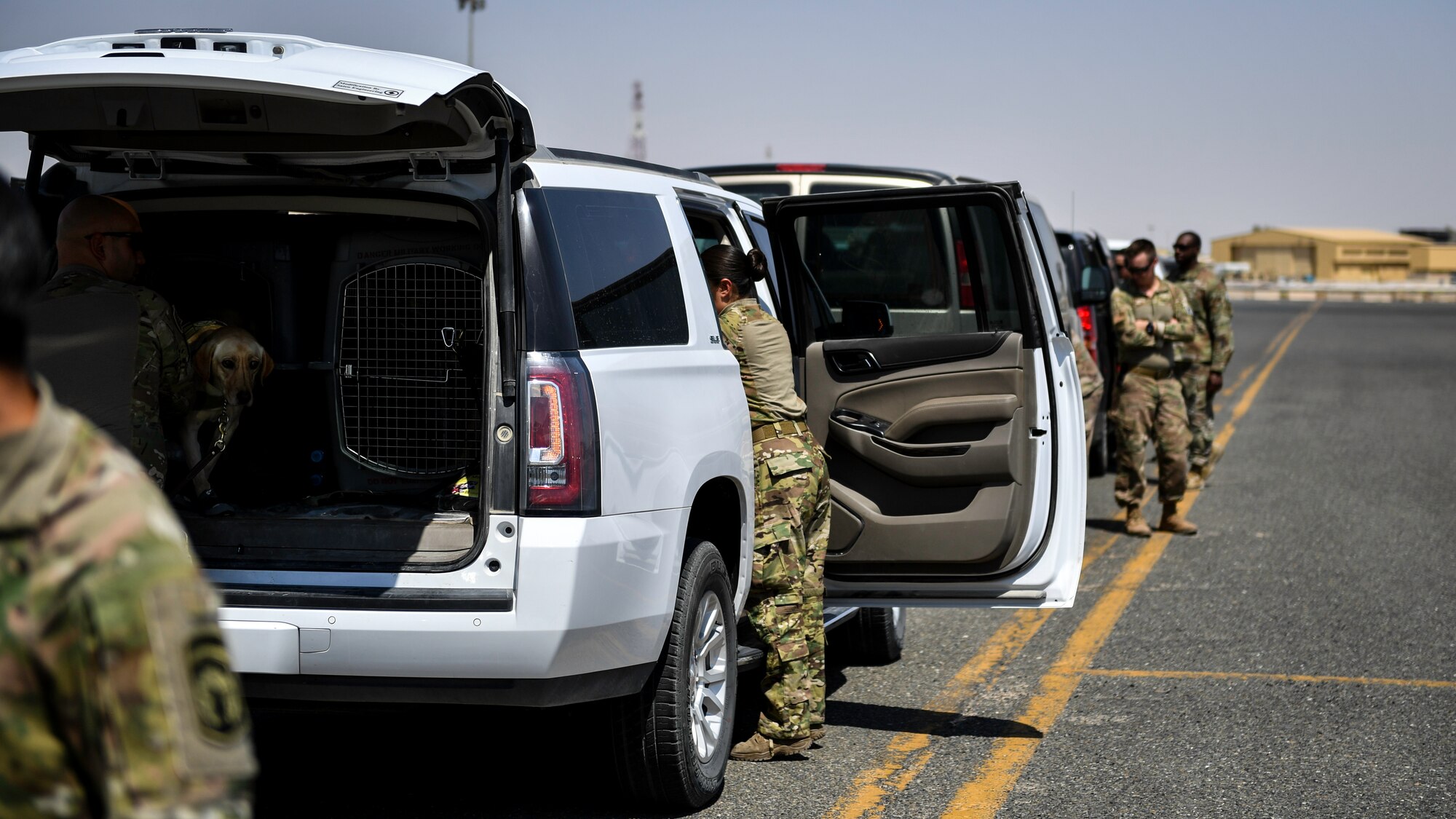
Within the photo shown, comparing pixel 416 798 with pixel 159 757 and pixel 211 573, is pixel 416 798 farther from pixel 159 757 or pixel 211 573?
pixel 159 757

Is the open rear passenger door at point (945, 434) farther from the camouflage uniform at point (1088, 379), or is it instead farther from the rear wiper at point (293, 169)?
the camouflage uniform at point (1088, 379)

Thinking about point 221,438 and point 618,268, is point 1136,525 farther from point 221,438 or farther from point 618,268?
point 221,438

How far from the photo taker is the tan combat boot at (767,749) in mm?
5309

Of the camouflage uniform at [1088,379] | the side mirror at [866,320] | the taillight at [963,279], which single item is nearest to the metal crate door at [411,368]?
the side mirror at [866,320]

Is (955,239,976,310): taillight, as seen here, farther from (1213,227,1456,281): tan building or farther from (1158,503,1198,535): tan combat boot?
(1213,227,1456,281): tan building

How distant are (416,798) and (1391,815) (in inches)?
120

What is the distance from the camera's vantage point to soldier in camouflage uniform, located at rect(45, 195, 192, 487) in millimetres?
4398

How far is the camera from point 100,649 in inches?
59.6

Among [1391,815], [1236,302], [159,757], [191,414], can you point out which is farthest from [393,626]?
[1236,302]

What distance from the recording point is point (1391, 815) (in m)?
4.78

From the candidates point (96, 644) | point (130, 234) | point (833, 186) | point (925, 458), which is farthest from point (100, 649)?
point (833, 186)

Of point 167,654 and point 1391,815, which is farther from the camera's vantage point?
point 1391,815

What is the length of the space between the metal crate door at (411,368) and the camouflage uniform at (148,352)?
677 mm

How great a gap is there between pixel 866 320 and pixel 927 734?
5.26ft
